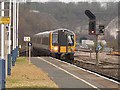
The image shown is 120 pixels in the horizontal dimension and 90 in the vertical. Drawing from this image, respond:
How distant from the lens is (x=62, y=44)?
42375 mm

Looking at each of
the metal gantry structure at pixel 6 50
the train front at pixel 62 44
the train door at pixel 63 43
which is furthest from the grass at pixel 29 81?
the train front at pixel 62 44

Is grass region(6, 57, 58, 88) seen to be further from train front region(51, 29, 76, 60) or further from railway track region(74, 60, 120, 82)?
train front region(51, 29, 76, 60)

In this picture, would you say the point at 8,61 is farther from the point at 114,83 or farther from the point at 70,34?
the point at 70,34

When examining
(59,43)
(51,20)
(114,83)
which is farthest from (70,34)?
(51,20)

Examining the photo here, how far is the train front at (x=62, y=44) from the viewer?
139ft

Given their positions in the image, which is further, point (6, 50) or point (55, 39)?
point (55, 39)

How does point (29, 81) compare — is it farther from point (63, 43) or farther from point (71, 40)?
point (71, 40)

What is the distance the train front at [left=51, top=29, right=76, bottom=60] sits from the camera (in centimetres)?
4241

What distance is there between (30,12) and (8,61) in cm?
7745

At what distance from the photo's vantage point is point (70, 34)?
42.8 m

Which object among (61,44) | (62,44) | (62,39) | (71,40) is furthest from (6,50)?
(71,40)

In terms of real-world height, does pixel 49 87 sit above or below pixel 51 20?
below

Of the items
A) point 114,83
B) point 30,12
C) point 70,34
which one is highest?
point 30,12

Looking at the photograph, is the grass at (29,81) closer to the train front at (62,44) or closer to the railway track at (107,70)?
the railway track at (107,70)
